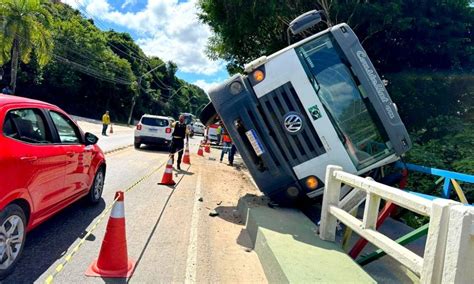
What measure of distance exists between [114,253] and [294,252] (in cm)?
205

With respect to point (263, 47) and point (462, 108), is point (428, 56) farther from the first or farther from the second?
point (263, 47)

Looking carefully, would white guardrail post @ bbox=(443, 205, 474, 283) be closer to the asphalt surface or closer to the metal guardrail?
the metal guardrail

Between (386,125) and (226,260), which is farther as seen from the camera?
(386,125)

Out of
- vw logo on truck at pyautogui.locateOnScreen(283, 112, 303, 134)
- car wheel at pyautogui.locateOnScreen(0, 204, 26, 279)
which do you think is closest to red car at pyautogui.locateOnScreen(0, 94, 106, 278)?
car wheel at pyautogui.locateOnScreen(0, 204, 26, 279)

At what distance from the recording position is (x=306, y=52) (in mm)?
6090

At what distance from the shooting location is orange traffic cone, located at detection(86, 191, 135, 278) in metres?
3.90

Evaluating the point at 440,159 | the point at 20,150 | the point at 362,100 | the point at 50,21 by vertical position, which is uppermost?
the point at 50,21

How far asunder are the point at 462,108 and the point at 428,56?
7.35 feet

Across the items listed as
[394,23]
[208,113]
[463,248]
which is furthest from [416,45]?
[463,248]

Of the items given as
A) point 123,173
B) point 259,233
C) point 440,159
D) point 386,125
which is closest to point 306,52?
point 386,125

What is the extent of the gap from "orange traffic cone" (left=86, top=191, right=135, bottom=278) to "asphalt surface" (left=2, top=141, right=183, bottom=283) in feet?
0.66

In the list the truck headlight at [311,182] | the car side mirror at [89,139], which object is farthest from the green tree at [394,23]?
the car side mirror at [89,139]

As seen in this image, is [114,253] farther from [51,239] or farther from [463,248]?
[463,248]

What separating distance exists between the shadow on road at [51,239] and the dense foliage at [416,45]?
8.31 meters
